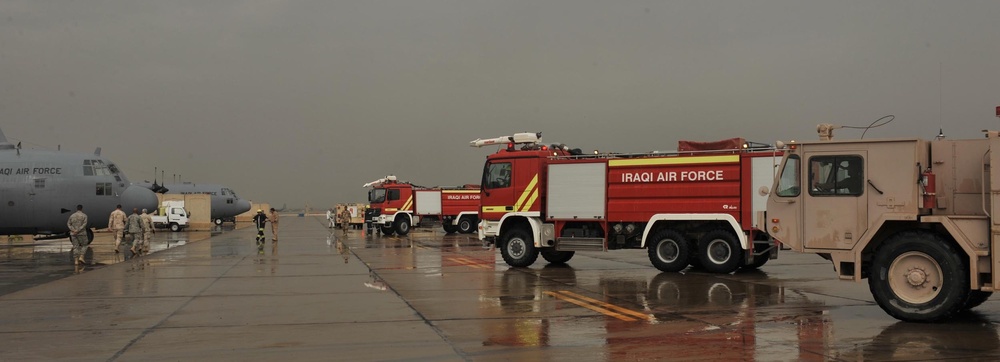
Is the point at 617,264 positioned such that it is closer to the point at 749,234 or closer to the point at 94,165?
the point at 749,234

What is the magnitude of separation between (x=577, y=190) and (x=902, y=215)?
10251 millimetres

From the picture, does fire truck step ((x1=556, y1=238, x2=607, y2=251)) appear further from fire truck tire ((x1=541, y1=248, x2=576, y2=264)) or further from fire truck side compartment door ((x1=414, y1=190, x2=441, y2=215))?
fire truck side compartment door ((x1=414, y1=190, x2=441, y2=215))

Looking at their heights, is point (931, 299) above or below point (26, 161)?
below

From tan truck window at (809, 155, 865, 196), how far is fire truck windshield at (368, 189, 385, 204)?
1576 inches

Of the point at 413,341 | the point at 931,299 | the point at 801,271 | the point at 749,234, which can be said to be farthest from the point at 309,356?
the point at 801,271

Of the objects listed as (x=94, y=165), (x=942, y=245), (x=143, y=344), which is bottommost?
(x=143, y=344)

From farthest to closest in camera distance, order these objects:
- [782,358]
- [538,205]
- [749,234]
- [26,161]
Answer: [26,161] < [538,205] < [749,234] < [782,358]

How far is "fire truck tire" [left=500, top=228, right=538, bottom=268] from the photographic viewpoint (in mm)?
21406

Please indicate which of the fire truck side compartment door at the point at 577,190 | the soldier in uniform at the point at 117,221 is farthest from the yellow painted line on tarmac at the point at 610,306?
the soldier in uniform at the point at 117,221

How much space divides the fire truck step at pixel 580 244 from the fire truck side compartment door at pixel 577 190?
1.81 feet

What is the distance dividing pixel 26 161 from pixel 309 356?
86.1 feet

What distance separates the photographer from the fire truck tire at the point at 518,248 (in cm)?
2141

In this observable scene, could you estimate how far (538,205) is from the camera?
21.3 meters

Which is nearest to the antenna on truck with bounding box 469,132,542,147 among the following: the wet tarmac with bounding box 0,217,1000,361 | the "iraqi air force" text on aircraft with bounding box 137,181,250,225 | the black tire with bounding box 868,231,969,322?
the wet tarmac with bounding box 0,217,1000,361
